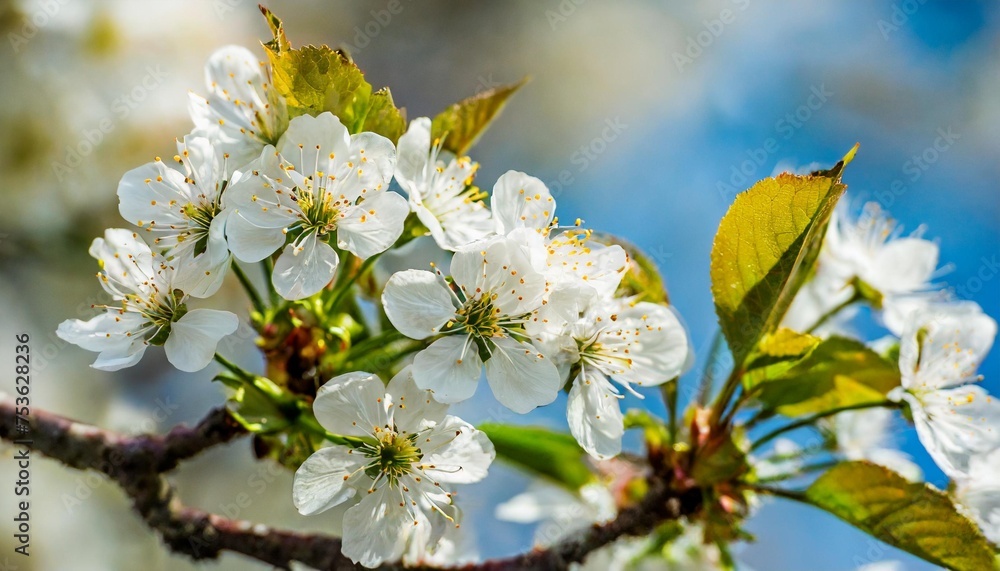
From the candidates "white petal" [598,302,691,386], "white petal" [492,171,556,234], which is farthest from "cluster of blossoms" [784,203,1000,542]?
"white petal" [492,171,556,234]

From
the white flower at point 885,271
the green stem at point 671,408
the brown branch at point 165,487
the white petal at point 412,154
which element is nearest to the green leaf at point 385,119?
the white petal at point 412,154

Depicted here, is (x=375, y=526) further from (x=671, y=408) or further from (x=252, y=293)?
(x=671, y=408)

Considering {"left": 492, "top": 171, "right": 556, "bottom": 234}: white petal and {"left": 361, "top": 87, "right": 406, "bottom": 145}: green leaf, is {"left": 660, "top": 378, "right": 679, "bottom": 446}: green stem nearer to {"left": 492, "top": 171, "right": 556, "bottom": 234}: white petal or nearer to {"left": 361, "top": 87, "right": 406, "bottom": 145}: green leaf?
{"left": 492, "top": 171, "right": 556, "bottom": 234}: white petal

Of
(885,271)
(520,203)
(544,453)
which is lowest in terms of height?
(544,453)

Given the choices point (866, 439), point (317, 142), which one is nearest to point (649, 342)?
point (317, 142)

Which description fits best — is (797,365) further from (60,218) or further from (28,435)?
(60,218)
